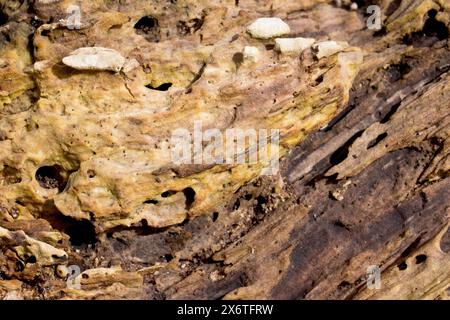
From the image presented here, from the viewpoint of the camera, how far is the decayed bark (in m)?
9.60

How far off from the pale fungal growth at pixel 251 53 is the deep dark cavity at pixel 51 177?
14.2 ft

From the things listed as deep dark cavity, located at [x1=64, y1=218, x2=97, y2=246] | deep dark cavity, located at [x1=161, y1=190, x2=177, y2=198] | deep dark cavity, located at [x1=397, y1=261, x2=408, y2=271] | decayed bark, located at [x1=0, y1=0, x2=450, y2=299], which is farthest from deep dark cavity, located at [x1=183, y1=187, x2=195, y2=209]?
deep dark cavity, located at [x1=397, y1=261, x2=408, y2=271]

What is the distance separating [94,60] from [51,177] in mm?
2591

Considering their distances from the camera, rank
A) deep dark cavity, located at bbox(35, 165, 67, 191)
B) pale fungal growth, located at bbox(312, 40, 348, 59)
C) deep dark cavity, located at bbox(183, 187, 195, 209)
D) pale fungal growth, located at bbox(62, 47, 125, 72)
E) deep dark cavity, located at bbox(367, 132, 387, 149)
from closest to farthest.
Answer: pale fungal growth, located at bbox(62, 47, 125, 72) < deep dark cavity, located at bbox(35, 165, 67, 191) < pale fungal growth, located at bbox(312, 40, 348, 59) < deep dark cavity, located at bbox(183, 187, 195, 209) < deep dark cavity, located at bbox(367, 132, 387, 149)

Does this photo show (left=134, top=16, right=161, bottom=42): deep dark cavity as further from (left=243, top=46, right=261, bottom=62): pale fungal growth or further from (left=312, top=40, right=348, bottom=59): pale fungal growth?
(left=312, top=40, right=348, bottom=59): pale fungal growth

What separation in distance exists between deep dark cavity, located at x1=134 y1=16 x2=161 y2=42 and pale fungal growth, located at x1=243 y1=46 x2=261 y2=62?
1913 mm

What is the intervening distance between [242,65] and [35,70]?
399cm

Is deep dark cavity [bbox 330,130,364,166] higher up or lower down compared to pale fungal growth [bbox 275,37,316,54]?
lower down

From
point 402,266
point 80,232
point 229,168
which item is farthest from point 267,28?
point 402,266

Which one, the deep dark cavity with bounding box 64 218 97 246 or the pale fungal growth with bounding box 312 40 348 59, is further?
the deep dark cavity with bounding box 64 218 97 246

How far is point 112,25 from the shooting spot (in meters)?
9.91

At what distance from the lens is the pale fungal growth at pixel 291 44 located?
1000 cm

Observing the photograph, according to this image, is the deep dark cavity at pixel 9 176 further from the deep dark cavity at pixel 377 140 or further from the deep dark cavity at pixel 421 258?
the deep dark cavity at pixel 421 258

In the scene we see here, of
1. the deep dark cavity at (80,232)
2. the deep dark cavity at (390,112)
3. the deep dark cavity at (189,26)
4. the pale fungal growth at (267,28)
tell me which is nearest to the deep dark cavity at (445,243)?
the deep dark cavity at (390,112)
